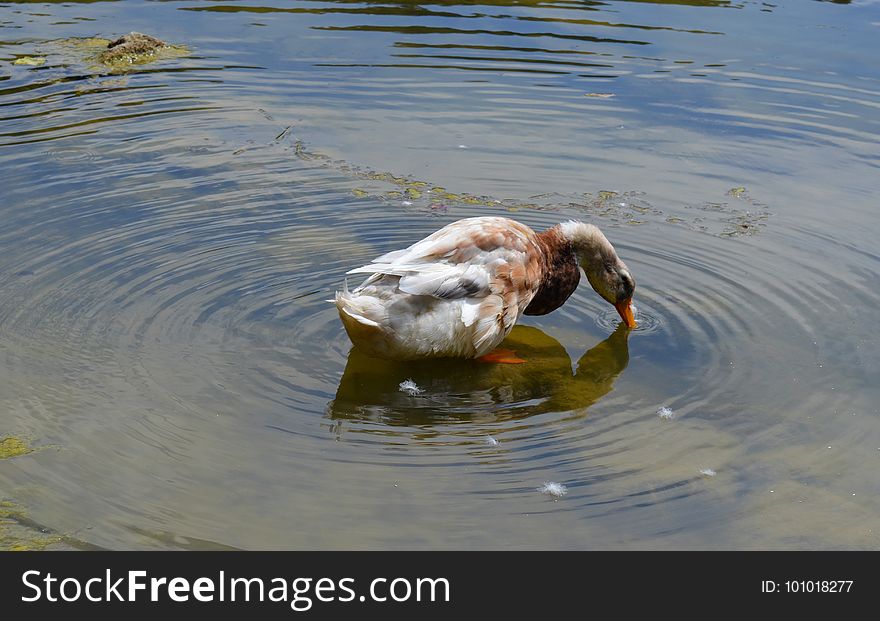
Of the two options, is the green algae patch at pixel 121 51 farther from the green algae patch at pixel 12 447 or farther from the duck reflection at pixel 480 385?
the green algae patch at pixel 12 447

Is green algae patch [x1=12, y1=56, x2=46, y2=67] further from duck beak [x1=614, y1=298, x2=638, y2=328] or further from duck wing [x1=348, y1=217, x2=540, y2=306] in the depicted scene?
duck beak [x1=614, y1=298, x2=638, y2=328]

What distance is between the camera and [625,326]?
6.88m

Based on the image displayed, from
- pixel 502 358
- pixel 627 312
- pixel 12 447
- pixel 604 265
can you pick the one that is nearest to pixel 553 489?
pixel 502 358

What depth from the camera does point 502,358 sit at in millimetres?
6500

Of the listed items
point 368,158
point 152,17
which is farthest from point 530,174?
point 152,17

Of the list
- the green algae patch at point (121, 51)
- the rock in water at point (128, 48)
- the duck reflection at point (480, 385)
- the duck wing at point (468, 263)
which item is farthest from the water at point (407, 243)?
the duck wing at point (468, 263)

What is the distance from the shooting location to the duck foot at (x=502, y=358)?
254 inches

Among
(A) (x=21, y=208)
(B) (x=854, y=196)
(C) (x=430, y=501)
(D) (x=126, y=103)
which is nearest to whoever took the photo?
(C) (x=430, y=501)

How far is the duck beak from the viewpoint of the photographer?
684 centimetres

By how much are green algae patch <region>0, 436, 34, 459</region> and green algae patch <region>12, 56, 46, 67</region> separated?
6.94 m

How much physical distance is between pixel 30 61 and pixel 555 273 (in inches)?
273
